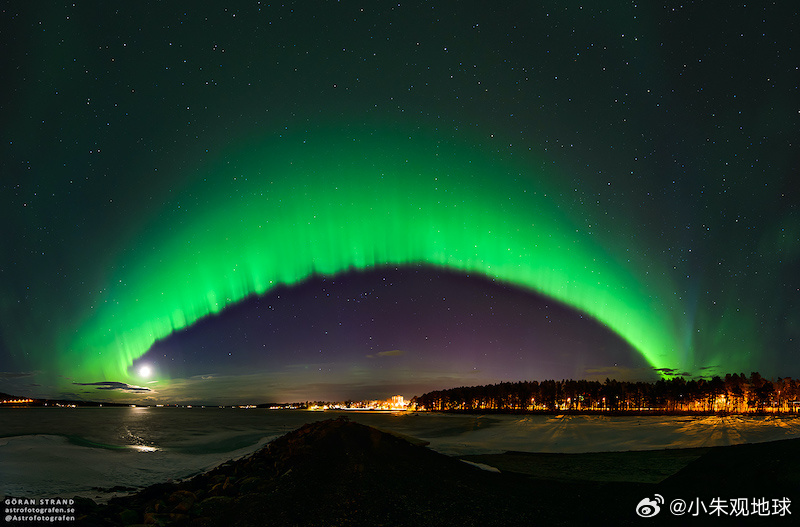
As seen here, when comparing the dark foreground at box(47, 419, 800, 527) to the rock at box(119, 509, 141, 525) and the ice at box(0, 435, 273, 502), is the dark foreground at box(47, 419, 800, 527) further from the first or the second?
the ice at box(0, 435, 273, 502)

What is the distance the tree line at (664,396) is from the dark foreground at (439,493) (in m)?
148

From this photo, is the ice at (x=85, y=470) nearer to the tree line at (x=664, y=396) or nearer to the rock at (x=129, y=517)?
the rock at (x=129, y=517)

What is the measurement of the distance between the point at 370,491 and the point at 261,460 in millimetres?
11899

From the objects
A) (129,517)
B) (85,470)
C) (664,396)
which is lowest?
(664,396)

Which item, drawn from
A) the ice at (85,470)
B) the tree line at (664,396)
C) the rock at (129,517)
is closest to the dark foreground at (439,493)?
the rock at (129,517)

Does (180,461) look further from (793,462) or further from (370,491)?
(793,462)

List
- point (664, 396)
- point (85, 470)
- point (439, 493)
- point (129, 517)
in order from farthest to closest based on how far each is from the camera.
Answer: point (664, 396) → point (85, 470) → point (439, 493) → point (129, 517)

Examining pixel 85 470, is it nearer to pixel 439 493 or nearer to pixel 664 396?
pixel 439 493

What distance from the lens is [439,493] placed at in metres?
15.7

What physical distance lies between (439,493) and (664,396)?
566ft

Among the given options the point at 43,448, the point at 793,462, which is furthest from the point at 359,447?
the point at 43,448

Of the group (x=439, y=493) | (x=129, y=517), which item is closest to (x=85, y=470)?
(x=129, y=517)

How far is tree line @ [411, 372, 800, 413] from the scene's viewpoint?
442ft

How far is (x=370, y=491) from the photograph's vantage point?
15664 millimetres
